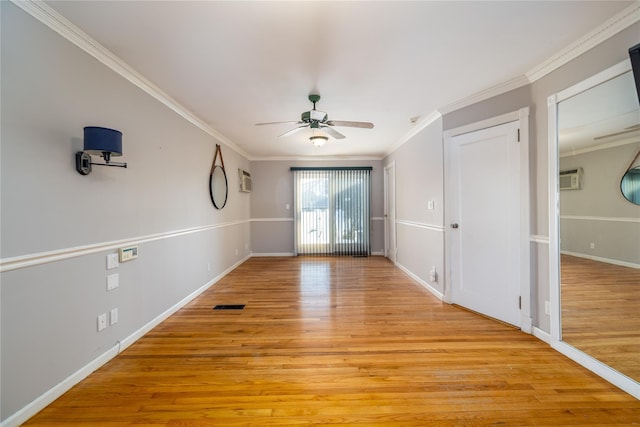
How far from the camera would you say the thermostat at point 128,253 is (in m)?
2.16

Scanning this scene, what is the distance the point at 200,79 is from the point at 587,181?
3463 mm

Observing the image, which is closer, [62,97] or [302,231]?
[62,97]

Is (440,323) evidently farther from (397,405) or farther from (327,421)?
(327,421)

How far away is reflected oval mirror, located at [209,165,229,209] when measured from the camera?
3.97 m

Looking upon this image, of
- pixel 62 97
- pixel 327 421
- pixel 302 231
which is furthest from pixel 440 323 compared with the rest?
pixel 302 231

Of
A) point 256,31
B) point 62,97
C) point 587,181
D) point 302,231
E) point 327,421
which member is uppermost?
point 256,31

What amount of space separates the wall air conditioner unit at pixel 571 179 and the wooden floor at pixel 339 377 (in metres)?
1.40

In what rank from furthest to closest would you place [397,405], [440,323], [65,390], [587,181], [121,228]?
[440,323], [121,228], [587,181], [65,390], [397,405]

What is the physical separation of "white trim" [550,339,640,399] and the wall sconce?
3.85 m

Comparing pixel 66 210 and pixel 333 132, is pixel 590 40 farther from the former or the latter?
pixel 66 210

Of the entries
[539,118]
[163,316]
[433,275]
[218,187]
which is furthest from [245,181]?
[539,118]

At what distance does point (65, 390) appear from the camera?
169 centimetres

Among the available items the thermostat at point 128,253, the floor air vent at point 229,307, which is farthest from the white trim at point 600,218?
the thermostat at point 128,253

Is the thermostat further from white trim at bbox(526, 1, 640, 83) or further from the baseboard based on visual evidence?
white trim at bbox(526, 1, 640, 83)
